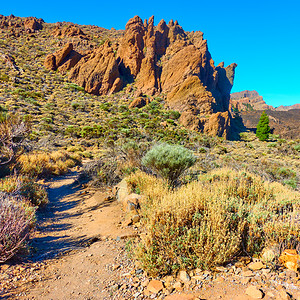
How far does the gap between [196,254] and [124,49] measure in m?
51.2

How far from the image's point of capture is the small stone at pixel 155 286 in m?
2.15

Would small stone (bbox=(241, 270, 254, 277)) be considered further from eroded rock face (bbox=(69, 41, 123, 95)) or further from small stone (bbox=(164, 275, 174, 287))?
eroded rock face (bbox=(69, 41, 123, 95))

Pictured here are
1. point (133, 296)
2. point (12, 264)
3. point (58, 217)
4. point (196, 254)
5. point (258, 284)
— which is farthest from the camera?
point (58, 217)

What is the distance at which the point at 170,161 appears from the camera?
553 centimetres

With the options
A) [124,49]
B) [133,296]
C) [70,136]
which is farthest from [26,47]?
[133,296]

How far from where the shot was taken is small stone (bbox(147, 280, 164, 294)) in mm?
2149

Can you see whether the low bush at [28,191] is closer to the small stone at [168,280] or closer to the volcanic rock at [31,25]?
the small stone at [168,280]

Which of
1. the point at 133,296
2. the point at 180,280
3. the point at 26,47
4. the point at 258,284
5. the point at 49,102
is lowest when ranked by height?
the point at 133,296

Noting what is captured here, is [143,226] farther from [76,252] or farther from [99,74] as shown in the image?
[99,74]

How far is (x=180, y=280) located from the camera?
2232 mm

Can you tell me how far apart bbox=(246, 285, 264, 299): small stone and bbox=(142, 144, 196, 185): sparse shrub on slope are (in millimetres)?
3749

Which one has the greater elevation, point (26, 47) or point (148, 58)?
point (26, 47)

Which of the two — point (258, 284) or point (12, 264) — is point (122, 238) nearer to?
point (12, 264)

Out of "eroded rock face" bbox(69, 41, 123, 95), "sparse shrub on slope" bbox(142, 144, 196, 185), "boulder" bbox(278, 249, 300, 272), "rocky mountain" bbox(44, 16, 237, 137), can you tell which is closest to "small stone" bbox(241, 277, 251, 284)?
"boulder" bbox(278, 249, 300, 272)
